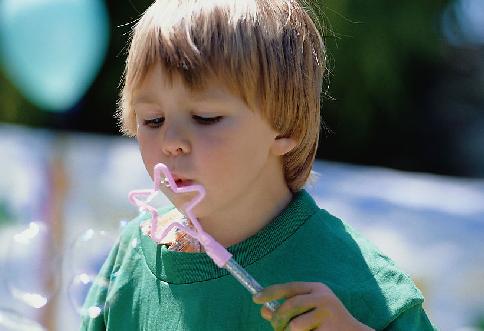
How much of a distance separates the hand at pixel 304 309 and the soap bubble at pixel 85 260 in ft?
2.02

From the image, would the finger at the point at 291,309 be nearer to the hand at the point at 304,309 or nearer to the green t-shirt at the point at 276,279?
the hand at the point at 304,309

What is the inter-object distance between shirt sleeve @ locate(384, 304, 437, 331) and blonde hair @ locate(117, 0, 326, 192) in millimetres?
249

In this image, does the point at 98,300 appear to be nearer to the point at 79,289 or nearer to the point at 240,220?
the point at 79,289

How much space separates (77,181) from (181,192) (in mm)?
1683

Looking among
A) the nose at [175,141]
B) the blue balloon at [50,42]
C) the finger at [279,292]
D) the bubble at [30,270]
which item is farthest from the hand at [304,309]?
the blue balloon at [50,42]

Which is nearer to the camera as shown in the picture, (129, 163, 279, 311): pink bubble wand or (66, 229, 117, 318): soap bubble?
(129, 163, 279, 311): pink bubble wand

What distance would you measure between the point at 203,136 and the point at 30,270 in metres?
0.75

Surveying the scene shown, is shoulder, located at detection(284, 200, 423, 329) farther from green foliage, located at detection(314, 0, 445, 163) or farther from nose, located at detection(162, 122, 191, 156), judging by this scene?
green foliage, located at detection(314, 0, 445, 163)

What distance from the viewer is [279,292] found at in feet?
3.46

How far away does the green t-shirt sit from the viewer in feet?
4.09

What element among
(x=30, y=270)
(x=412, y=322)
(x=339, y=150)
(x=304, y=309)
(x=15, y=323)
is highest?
(x=304, y=309)

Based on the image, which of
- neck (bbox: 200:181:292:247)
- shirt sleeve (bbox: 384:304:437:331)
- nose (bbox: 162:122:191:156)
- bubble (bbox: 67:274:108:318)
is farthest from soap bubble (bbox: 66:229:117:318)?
shirt sleeve (bbox: 384:304:437:331)

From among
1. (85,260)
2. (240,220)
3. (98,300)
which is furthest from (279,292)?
(85,260)

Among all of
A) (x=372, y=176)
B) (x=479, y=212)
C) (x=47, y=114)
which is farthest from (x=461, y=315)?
(x=47, y=114)
